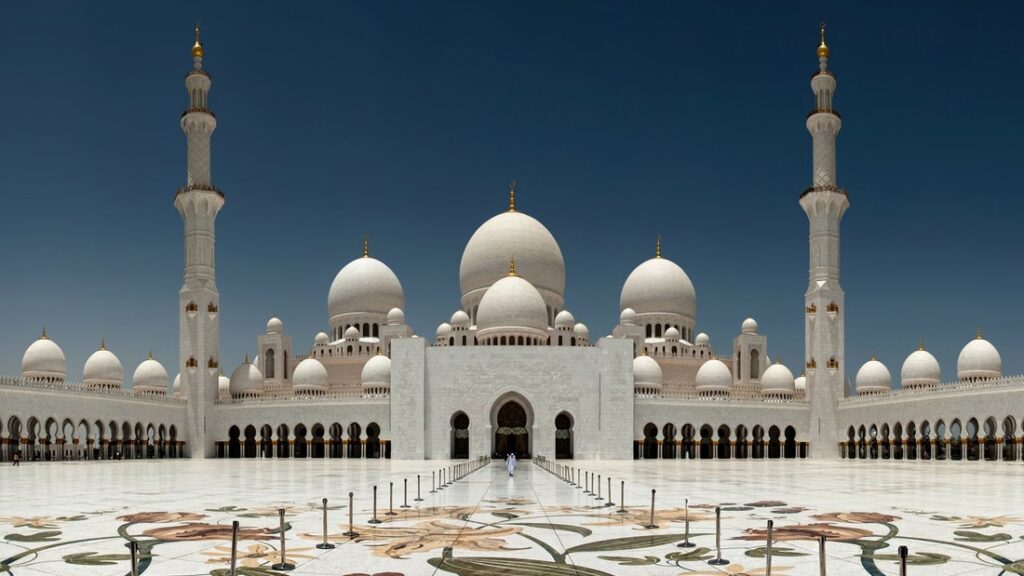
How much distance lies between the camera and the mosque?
37.8 m

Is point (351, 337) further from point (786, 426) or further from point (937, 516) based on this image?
point (937, 516)

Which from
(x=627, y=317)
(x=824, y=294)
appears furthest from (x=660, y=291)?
(x=824, y=294)

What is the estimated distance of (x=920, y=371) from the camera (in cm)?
4116

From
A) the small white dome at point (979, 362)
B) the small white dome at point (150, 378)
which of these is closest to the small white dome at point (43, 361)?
the small white dome at point (150, 378)

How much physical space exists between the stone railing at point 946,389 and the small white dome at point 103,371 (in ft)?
108

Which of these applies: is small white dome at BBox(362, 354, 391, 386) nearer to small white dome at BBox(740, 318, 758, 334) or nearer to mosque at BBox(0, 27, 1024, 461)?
mosque at BBox(0, 27, 1024, 461)

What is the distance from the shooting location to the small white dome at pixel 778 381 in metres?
44.6

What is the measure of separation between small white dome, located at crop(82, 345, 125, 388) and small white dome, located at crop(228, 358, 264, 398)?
5072 mm

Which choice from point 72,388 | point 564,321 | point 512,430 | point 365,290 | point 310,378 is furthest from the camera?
point 365,290

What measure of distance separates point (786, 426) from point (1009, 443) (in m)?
8.94

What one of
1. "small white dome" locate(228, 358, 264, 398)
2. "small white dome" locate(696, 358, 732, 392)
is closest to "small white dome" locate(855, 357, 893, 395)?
"small white dome" locate(696, 358, 732, 392)

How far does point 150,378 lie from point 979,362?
37.0 metres

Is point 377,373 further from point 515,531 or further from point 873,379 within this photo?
point 515,531

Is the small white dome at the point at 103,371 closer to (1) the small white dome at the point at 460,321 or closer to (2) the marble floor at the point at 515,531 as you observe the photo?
(1) the small white dome at the point at 460,321
